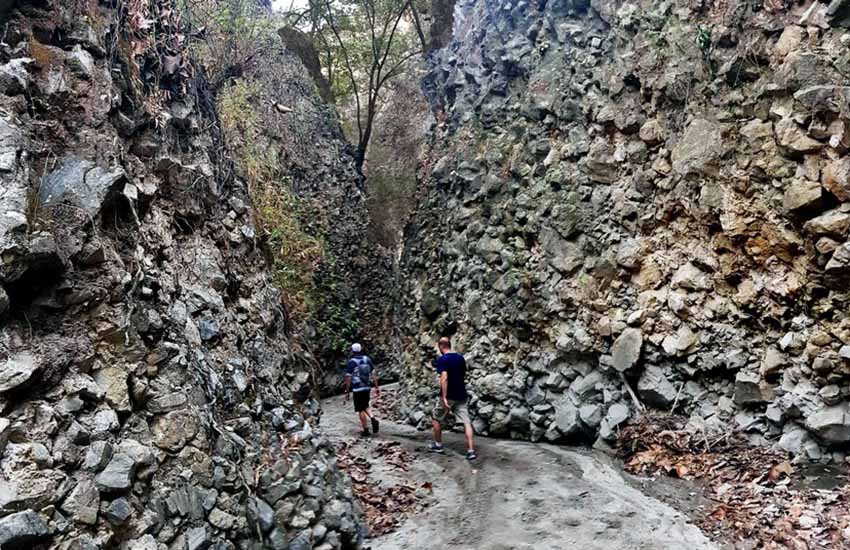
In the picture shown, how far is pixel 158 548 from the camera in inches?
132

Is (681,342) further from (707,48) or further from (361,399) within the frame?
(361,399)

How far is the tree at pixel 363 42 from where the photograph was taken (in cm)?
1714

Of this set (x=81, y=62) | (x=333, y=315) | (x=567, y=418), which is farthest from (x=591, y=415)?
(x=333, y=315)

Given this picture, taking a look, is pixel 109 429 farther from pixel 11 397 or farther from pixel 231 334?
pixel 231 334

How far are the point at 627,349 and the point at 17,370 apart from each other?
268 inches

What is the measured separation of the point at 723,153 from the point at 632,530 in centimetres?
459

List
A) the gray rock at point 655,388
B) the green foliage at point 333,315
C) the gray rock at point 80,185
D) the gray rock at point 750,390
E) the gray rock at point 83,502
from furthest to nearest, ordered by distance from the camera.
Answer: the green foliage at point 333,315, the gray rock at point 655,388, the gray rock at point 750,390, the gray rock at point 80,185, the gray rock at point 83,502

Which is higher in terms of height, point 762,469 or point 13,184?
point 13,184

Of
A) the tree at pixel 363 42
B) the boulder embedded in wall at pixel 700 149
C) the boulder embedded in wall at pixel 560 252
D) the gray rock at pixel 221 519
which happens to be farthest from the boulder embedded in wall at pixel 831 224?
the tree at pixel 363 42

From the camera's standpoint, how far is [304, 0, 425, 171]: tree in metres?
17.1

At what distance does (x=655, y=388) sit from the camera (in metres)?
7.44

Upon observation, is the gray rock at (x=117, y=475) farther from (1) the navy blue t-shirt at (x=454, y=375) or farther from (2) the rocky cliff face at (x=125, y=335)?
(1) the navy blue t-shirt at (x=454, y=375)

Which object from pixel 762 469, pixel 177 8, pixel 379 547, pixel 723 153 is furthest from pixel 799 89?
pixel 177 8

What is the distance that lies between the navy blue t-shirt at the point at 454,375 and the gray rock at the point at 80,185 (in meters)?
4.77
